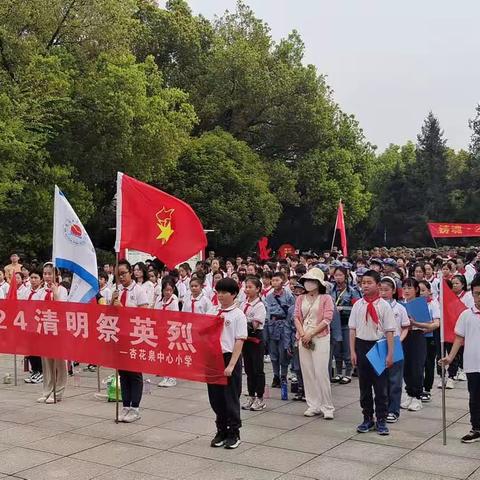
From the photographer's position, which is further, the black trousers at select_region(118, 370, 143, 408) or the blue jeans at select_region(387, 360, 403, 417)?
the black trousers at select_region(118, 370, 143, 408)

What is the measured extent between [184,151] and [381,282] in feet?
73.5

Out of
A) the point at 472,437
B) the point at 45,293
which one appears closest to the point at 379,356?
the point at 472,437

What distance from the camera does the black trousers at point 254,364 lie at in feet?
25.7

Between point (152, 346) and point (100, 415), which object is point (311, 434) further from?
point (100, 415)

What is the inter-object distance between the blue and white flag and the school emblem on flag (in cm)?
106

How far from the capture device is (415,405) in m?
7.86

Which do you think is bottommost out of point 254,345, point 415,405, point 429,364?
point 415,405

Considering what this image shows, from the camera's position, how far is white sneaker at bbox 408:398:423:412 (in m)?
7.82

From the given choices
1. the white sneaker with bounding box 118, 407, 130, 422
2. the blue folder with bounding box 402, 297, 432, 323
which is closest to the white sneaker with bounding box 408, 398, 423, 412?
the blue folder with bounding box 402, 297, 432, 323

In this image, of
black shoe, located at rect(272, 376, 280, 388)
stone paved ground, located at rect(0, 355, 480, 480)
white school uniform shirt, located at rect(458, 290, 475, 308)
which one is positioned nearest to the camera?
stone paved ground, located at rect(0, 355, 480, 480)

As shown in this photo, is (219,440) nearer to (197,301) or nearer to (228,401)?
(228,401)

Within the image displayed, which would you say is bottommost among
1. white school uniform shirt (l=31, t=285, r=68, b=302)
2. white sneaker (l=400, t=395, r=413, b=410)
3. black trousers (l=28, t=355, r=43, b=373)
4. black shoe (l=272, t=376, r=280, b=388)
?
white sneaker (l=400, t=395, r=413, b=410)

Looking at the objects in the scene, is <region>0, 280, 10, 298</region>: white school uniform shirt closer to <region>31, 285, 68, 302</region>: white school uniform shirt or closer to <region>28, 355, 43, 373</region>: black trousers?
<region>28, 355, 43, 373</region>: black trousers

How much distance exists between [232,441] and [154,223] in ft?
8.53
